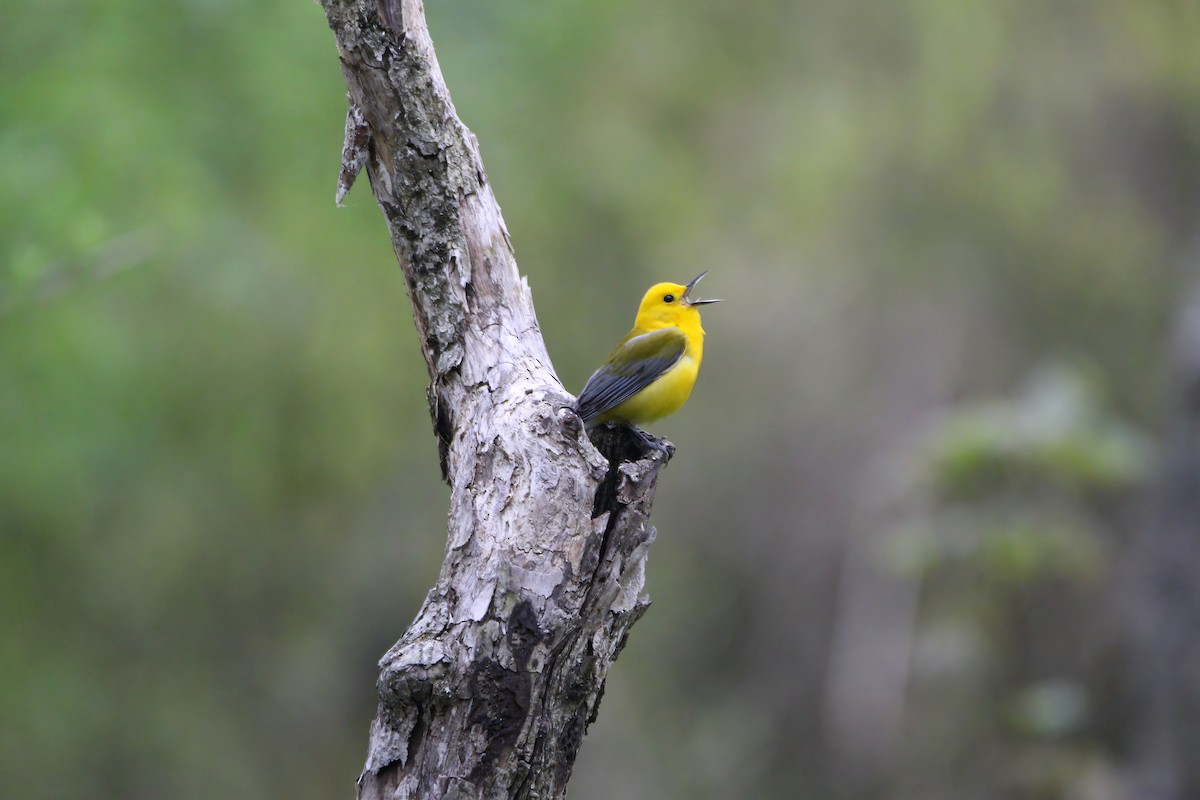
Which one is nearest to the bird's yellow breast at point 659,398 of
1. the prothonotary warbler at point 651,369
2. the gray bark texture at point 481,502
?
the prothonotary warbler at point 651,369

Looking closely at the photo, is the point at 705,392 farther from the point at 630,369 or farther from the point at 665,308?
the point at 630,369

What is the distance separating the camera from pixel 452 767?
2.56m

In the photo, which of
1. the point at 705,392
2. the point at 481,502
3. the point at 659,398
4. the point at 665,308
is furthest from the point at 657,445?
the point at 705,392

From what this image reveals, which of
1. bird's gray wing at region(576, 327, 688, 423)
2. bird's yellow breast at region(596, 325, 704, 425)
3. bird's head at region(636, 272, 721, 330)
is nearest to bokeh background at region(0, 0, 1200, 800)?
bird's head at region(636, 272, 721, 330)

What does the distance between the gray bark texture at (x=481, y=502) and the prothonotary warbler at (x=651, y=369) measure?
0.57 meters

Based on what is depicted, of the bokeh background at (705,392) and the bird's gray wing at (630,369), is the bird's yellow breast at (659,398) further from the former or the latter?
the bokeh background at (705,392)

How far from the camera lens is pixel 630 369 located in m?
4.02

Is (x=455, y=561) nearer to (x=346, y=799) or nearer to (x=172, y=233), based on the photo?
(x=172, y=233)

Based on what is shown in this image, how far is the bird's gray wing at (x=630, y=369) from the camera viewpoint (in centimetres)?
380

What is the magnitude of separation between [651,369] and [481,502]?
1.40 metres

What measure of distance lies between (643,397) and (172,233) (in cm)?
304

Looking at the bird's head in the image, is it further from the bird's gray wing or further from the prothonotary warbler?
the bird's gray wing

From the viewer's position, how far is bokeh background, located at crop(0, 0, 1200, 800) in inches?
260

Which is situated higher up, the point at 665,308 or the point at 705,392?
the point at 705,392
